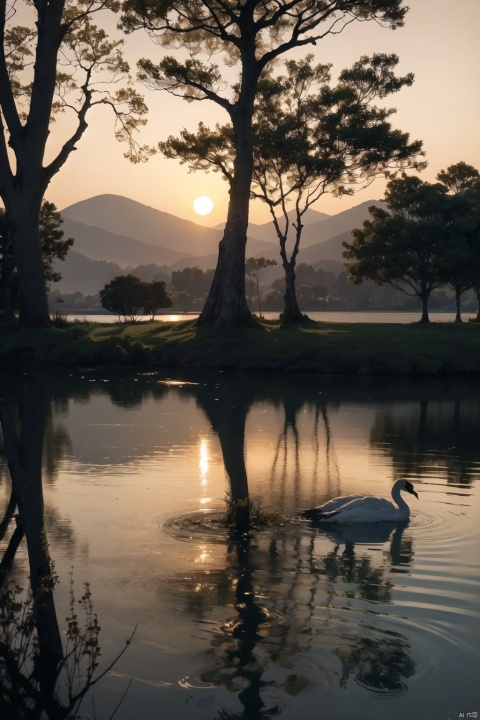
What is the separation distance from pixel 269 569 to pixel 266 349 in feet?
109

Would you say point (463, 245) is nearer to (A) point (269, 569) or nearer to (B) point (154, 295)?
(B) point (154, 295)

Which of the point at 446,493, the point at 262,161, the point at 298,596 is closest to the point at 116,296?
the point at 262,161

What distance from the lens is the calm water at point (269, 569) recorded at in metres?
7.88

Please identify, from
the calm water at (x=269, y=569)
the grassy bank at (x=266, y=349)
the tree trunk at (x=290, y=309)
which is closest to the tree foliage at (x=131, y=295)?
the tree trunk at (x=290, y=309)

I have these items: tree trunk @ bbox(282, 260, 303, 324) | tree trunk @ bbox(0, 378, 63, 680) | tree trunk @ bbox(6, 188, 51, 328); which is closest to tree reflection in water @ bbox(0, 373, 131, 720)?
tree trunk @ bbox(0, 378, 63, 680)

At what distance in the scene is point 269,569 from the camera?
11.2 m

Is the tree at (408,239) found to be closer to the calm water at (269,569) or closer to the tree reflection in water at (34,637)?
the calm water at (269,569)

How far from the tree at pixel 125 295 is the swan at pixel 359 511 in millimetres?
76021

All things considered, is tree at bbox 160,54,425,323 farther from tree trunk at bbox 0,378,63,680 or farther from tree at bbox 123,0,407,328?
tree trunk at bbox 0,378,63,680

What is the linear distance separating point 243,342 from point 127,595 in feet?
117

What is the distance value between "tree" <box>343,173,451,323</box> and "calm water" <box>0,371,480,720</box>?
49.0m

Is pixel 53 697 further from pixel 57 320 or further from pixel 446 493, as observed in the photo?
pixel 57 320

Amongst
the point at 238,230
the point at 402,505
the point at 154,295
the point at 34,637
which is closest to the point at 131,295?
the point at 154,295

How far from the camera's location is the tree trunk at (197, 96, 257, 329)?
47.3 meters
